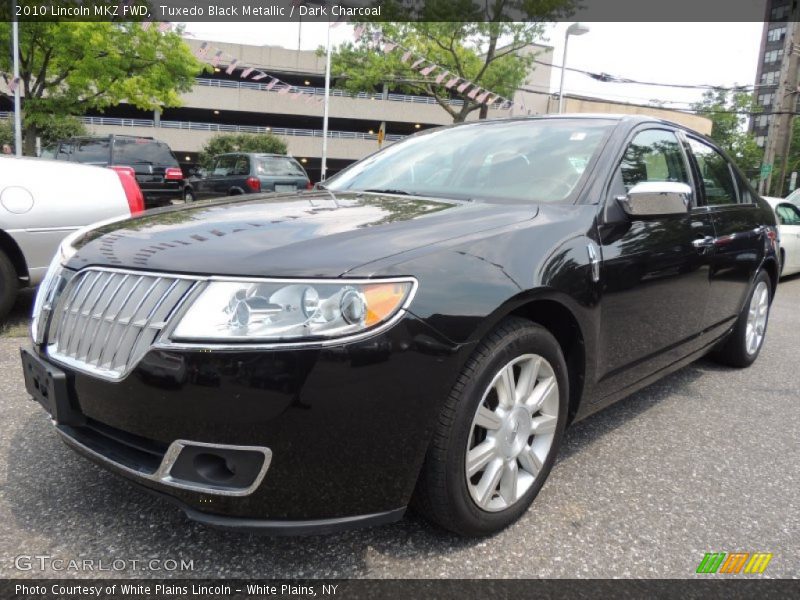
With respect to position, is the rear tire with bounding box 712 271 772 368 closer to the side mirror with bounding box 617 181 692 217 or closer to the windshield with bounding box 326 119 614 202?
Result: the side mirror with bounding box 617 181 692 217

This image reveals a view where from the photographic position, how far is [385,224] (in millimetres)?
2035

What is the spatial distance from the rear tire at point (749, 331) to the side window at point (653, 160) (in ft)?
4.32

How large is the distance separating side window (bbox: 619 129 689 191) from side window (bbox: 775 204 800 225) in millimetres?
6866

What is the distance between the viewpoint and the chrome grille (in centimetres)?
166

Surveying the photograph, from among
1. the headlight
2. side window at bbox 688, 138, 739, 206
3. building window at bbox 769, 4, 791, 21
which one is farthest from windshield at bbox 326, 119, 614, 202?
building window at bbox 769, 4, 791, 21

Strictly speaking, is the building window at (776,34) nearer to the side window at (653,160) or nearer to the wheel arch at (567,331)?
the side window at (653,160)

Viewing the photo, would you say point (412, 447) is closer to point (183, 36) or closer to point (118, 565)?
point (118, 565)

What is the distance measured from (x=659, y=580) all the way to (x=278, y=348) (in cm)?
141

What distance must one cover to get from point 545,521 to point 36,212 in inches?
154

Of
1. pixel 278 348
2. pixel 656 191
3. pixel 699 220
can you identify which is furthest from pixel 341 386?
pixel 699 220

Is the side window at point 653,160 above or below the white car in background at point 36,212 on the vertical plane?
above

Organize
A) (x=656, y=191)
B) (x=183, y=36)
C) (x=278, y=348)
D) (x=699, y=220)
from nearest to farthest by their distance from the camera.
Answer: (x=278, y=348)
(x=656, y=191)
(x=699, y=220)
(x=183, y=36)

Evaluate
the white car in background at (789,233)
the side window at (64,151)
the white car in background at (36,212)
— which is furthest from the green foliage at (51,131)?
the white car in background at (789,233)

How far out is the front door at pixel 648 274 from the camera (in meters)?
2.45
